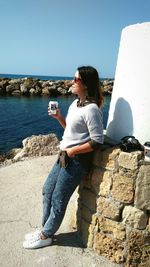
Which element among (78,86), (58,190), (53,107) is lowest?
(58,190)

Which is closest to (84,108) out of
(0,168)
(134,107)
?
(134,107)

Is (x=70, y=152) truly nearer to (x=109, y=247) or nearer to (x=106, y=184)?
(x=106, y=184)

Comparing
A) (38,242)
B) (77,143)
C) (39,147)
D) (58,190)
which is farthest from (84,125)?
(39,147)

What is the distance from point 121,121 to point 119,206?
1097mm

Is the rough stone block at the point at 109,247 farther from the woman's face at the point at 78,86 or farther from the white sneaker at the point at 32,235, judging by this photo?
the woman's face at the point at 78,86

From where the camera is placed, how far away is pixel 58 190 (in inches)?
173

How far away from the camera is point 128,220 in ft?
13.7

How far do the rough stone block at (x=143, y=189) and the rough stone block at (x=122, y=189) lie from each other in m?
0.08

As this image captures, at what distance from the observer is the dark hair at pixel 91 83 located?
4133 mm

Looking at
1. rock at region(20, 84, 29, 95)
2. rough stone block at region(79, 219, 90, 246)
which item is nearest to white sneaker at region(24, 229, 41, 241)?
rough stone block at region(79, 219, 90, 246)

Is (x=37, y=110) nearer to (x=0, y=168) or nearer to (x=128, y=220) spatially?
(x=0, y=168)

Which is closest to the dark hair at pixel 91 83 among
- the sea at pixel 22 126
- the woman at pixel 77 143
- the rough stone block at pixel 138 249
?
the woman at pixel 77 143

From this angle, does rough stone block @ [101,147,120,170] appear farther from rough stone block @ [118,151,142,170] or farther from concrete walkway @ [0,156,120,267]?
concrete walkway @ [0,156,120,267]

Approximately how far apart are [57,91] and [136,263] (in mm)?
48552
